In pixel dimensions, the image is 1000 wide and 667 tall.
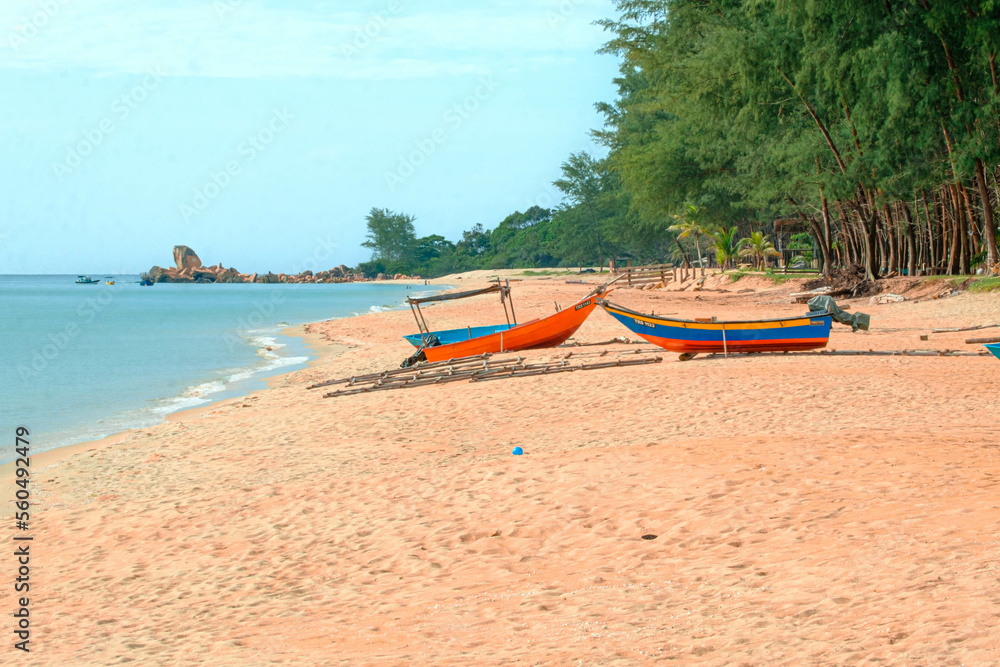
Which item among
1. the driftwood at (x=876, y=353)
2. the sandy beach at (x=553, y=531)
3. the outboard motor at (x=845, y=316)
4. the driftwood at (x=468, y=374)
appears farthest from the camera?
Answer: the outboard motor at (x=845, y=316)

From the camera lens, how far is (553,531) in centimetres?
645

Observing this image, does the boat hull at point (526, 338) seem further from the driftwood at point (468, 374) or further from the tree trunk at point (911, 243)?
the tree trunk at point (911, 243)

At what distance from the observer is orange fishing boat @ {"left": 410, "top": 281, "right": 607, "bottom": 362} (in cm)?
1766

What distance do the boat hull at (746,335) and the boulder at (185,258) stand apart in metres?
154

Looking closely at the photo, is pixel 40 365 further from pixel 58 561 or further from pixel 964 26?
pixel 964 26

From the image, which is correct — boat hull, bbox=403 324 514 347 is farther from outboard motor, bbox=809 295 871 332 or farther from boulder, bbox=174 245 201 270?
boulder, bbox=174 245 201 270

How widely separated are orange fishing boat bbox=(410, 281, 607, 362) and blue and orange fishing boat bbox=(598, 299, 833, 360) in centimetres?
256

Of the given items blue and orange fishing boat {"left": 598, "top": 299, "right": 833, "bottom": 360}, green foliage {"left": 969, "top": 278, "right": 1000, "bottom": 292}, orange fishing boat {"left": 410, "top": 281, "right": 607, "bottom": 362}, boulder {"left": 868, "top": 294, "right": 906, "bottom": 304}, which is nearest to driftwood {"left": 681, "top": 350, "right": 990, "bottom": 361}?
blue and orange fishing boat {"left": 598, "top": 299, "right": 833, "bottom": 360}

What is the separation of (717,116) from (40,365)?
986 inches

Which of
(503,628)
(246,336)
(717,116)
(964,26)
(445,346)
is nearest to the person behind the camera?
(503,628)

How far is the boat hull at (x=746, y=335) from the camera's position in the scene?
15055mm

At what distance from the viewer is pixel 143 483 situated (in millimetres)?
9578

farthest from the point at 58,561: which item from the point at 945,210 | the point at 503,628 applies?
the point at 945,210

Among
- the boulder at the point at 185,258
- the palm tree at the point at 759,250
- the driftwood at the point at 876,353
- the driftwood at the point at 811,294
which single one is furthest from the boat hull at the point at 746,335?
the boulder at the point at 185,258
